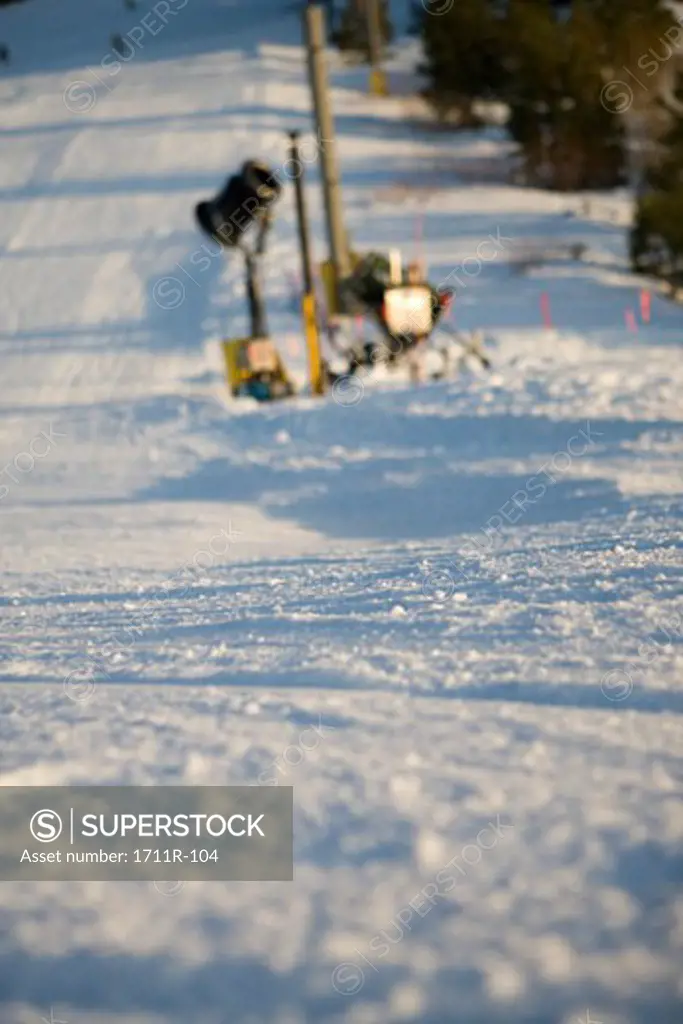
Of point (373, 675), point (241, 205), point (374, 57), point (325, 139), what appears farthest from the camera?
point (374, 57)

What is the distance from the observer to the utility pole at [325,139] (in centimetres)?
1756

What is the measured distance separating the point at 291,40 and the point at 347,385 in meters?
48.6

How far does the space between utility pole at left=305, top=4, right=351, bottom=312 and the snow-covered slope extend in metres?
2.32

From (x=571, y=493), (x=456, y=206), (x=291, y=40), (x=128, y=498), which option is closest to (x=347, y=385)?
(x=128, y=498)

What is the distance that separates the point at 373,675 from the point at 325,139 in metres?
13.6

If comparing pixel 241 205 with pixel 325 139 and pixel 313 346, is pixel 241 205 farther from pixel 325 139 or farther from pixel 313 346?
pixel 325 139

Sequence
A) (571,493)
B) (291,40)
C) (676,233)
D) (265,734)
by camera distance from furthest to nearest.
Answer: (291,40) → (676,233) → (571,493) → (265,734)

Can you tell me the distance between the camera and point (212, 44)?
6019cm

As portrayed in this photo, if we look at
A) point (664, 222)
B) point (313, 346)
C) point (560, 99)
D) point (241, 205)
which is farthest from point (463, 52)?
point (313, 346)

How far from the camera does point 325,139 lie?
1753 centimetres

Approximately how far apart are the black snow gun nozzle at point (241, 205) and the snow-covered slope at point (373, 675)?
2059mm

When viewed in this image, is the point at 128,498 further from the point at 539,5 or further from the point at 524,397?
the point at 539,5

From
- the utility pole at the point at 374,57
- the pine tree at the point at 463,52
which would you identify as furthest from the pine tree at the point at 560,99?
the utility pole at the point at 374,57

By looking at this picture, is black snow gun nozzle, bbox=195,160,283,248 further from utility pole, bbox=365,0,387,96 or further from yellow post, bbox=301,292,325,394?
utility pole, bbox=365,0,387,96
